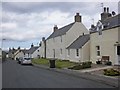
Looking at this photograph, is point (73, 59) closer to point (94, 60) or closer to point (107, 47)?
point (94, 60)

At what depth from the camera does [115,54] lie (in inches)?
1377

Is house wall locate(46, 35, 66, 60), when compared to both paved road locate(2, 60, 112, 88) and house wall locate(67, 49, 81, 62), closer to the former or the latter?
house wall locate(67, 49, 81, 62)

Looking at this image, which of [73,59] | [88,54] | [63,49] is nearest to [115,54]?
[88,54]

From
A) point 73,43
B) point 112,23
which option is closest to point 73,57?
point 73,43

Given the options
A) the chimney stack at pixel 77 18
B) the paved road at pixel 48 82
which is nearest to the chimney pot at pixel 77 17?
the chimney stack at pixel 77 18

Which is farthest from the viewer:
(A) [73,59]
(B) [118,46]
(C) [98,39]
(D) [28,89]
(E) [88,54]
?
(A) [73,59]

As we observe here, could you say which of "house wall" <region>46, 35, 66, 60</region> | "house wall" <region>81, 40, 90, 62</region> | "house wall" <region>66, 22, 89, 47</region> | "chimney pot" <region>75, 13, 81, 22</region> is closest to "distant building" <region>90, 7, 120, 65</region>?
"house wall" <region>81, 40, 90, 62</region>

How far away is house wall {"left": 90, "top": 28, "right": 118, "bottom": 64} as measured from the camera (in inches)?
1393

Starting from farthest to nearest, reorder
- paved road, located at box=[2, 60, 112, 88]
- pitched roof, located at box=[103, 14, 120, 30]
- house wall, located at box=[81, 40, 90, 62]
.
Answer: house wall, located at box=[81, 40, 90, 62]
pitched roof, located at box=[103, 14, 120, 30]
paved road, located at box=[2, 60, 112, 88]

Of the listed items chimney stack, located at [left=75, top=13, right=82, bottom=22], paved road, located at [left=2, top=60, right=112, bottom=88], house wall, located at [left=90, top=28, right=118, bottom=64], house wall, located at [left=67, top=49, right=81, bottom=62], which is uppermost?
chimney stack, located at [left=75, top=13, right=82, bottom=22]

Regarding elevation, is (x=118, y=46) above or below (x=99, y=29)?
below

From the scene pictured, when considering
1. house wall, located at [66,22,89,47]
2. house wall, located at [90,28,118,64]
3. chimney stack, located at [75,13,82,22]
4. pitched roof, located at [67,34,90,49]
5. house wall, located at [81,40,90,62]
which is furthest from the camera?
chimney stack, located at [75,13,82,22]

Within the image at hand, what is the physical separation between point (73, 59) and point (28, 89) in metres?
37.7

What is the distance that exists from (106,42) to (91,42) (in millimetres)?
6323
